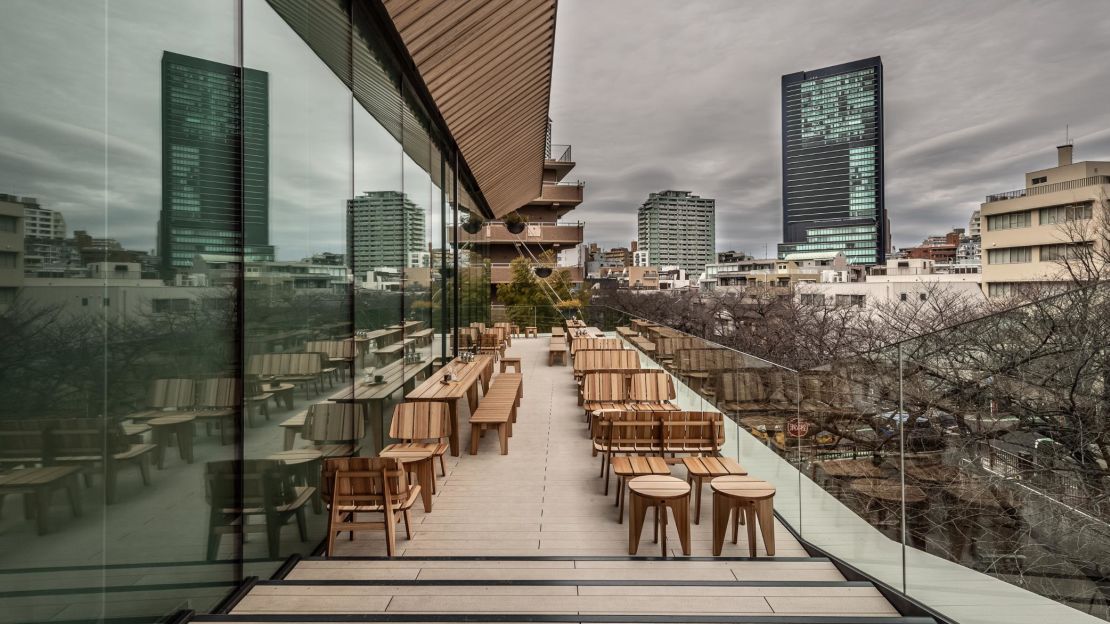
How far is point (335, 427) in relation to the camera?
4.80m

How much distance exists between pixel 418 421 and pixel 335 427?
3.78 ft

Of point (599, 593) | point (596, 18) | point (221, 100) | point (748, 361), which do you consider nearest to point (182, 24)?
point (221, 100)

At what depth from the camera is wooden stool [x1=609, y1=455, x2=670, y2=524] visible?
481cm

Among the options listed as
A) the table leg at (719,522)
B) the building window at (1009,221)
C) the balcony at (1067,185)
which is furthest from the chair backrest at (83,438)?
the building window at (1009,221)

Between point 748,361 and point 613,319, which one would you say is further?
point 613,319

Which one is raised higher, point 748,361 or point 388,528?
point 748,361

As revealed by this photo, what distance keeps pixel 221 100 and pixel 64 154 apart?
3.96 feet

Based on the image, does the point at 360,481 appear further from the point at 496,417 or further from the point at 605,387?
the point at 605,387

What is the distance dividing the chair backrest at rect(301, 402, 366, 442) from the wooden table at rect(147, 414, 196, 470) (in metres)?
1.26

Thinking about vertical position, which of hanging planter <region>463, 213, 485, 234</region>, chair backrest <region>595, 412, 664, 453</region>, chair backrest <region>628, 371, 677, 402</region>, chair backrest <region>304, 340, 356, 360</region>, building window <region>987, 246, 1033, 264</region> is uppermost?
building window <region>987, 246, 1033, 264</region>

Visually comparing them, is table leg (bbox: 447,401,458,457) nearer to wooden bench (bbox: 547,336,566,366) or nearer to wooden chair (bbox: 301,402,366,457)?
wooden chair (bbox: 301,402,366,457)

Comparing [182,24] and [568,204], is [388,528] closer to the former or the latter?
[182,24]

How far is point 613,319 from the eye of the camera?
1958 cm

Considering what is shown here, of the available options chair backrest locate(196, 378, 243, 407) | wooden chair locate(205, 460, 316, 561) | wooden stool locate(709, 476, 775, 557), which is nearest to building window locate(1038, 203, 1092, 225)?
wooden stool locate(709, 476, 775, 557)
